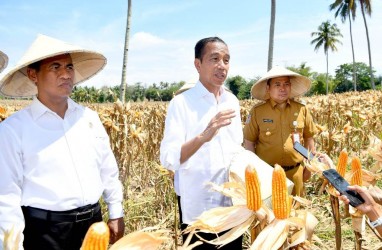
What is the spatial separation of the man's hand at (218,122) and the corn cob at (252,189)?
1.99 ft

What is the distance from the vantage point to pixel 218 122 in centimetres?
212

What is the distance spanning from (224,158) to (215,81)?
50 centimetres

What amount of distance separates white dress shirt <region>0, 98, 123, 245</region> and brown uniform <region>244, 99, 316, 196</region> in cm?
165

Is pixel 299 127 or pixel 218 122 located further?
pixel 299 127

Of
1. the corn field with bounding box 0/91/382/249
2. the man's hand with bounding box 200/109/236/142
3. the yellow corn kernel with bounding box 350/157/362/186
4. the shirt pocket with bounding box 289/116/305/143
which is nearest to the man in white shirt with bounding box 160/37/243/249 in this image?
the man's hand with bounding box 200/109/236/142

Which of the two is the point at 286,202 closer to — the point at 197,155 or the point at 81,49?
the point at 197,155

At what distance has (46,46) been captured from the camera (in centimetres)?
221

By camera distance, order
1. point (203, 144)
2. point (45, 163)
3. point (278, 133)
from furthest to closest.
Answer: point (278, 133), point (203, 144), point (45, 163)

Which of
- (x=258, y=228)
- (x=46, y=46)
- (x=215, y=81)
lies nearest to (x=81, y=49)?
(x=46, y=46)

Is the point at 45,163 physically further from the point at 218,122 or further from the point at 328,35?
the point at 328,35

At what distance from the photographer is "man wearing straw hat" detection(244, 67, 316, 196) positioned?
132 inches

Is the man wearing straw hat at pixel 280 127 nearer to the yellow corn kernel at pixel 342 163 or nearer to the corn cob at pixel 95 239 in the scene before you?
the yellow corn kernel at pixel 342 163

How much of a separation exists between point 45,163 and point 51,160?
0.12ft

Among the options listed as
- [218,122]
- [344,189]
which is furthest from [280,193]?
[218,122]
